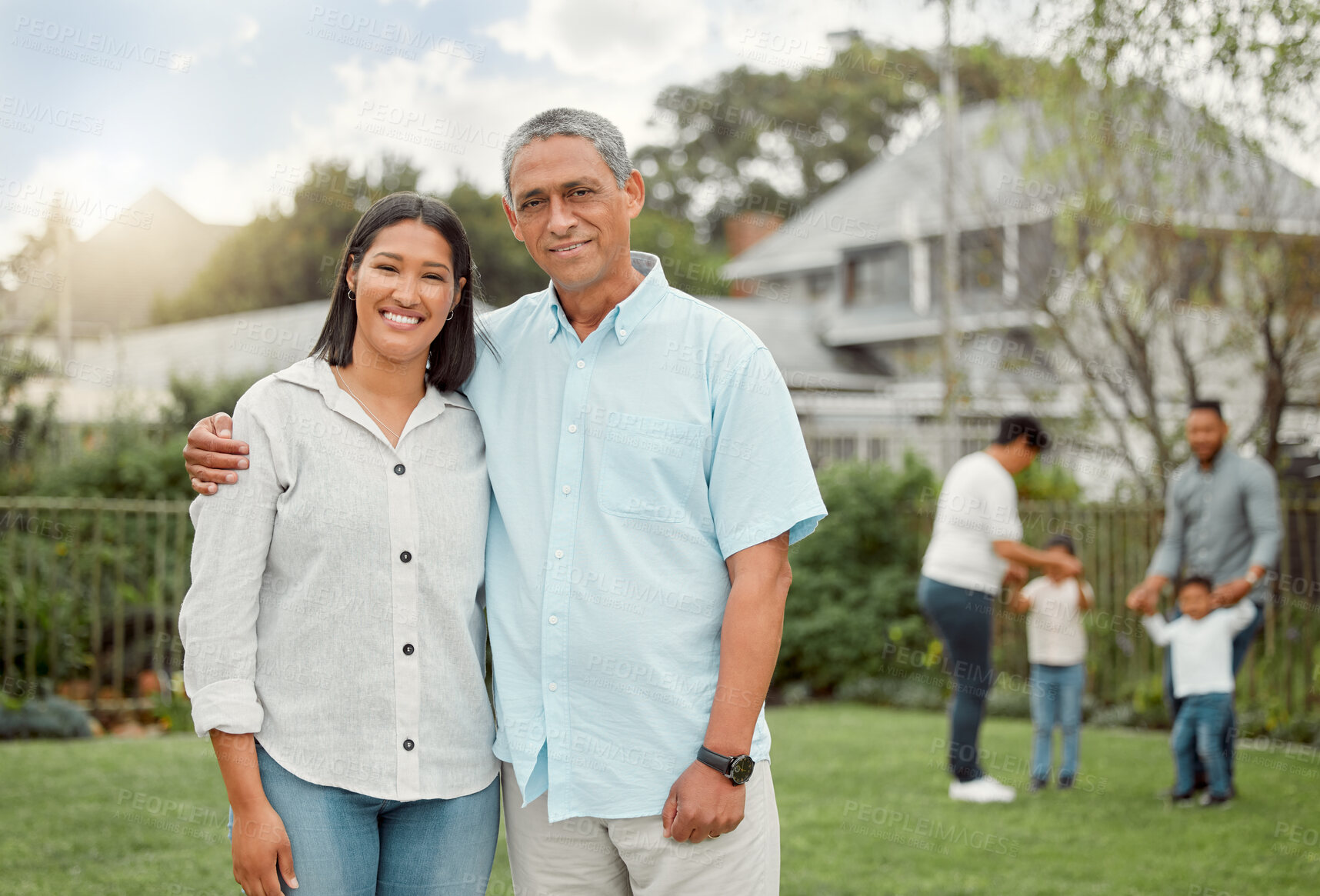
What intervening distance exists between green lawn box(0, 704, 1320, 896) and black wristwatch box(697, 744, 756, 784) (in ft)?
8.35

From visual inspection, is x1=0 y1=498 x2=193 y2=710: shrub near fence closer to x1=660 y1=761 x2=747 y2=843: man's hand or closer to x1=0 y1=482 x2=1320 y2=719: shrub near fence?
x1=0 y1=482 x2=1320 y2=719: shrub near fence

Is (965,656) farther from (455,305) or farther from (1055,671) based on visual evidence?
(455,305)

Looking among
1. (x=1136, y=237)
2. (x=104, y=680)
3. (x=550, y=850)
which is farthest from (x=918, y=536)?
(x=550, y=850)

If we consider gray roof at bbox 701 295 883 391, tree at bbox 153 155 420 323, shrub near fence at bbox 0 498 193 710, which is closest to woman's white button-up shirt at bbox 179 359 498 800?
shrub near fence at bbox 0 498 193 710

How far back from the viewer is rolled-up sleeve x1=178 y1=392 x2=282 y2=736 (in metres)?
2.22

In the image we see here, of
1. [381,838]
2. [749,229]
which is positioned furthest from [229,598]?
[749,229]

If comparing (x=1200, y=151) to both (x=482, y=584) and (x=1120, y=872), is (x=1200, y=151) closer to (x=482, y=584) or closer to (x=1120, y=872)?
(x=1120, y=872)

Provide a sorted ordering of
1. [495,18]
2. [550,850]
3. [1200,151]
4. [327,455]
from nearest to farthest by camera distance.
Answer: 1. [327,455]
2. [550,850]
3. [495,18]
4. [1200,151]

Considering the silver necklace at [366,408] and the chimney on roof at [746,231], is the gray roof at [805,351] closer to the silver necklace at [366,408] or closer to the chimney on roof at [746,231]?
the chimney on roof at [746,231]

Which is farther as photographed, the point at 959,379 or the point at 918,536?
the point at 959,379

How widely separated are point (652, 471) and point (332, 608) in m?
0.70

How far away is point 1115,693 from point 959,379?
4.50 m

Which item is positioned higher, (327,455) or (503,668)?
(327,455)

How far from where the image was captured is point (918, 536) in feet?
36.9
